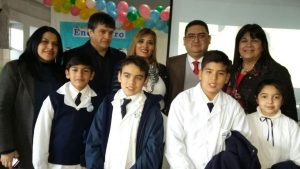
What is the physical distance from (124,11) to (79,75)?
2201mm

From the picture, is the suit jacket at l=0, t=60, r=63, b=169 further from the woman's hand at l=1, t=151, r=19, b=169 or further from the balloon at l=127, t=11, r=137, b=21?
the balloon at l=127, t=11, r=137, b=21

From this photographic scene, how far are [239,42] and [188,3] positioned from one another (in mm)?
1374

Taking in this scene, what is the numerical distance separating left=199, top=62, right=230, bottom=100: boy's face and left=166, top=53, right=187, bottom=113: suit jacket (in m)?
0.60

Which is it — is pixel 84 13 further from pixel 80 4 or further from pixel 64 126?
pixel 64 126

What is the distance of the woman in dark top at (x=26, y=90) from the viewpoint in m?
2.09

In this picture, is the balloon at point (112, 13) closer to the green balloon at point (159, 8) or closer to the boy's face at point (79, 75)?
the green balloon at point (159, 8)

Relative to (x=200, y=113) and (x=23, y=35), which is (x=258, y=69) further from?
(x=23, y=35)

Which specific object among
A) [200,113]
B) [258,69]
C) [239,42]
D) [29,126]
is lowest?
[29,126]

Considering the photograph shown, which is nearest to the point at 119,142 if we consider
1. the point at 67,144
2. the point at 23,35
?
the point at 67,144

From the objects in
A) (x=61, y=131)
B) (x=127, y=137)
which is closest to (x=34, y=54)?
(x=61, y=131)

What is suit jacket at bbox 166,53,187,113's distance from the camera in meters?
2.46

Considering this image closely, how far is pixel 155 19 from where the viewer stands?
3.98m

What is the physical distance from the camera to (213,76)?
1.82 metres

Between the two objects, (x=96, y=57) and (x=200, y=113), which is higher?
(x=96, y=57)
